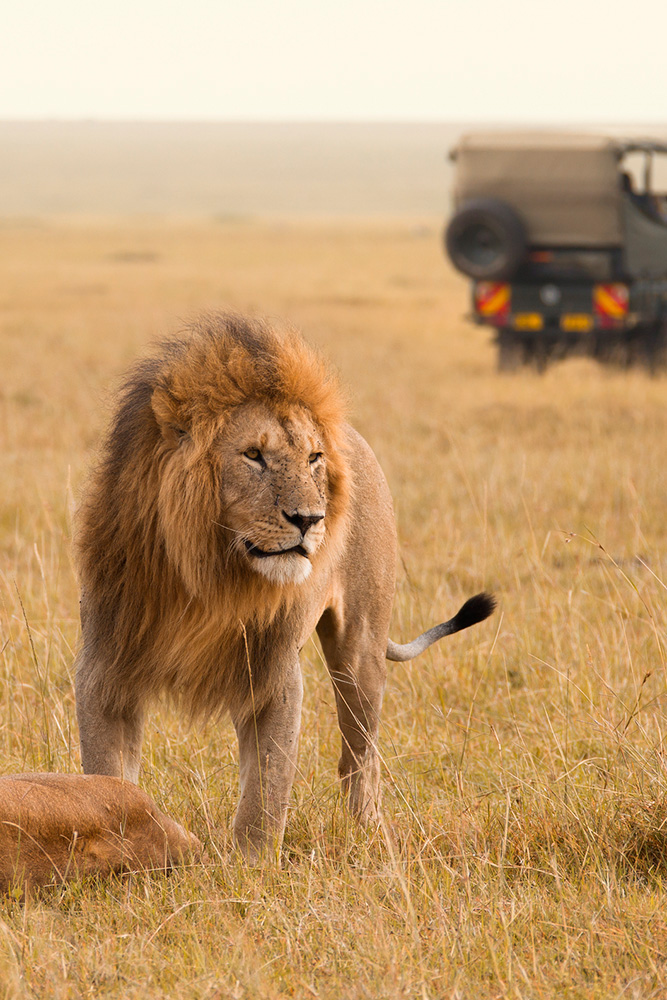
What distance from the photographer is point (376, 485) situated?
10.8ft

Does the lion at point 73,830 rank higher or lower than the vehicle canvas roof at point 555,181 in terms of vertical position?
lower

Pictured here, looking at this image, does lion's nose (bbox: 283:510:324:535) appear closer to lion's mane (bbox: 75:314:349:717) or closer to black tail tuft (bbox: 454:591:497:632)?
lion's mane (bbox: 75:314:349:717)

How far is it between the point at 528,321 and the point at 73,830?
33.0 feet

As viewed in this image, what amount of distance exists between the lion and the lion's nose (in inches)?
25.1

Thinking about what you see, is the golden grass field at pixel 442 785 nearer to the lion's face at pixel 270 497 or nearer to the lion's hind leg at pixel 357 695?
the lion's hind leg at pixel 357 695

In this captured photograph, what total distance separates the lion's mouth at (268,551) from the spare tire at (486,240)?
9.30 metres

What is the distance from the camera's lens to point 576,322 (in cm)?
1171

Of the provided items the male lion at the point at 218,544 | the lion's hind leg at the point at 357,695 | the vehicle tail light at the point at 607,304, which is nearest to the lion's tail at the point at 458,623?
the lion's hind leg at the point at 357,695

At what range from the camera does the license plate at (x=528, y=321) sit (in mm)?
11859

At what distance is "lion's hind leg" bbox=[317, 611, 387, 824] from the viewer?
315 centimetres

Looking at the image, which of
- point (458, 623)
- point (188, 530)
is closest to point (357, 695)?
point (458, 623)

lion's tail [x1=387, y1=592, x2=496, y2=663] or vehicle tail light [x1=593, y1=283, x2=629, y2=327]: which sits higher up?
vehicle tail light [x1=593, y1=283, x2=629, y2=327]

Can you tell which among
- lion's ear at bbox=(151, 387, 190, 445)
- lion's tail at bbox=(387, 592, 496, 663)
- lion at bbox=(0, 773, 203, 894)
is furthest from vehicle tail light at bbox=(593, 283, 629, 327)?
lion at bbox=(0, 773, 203, 894)

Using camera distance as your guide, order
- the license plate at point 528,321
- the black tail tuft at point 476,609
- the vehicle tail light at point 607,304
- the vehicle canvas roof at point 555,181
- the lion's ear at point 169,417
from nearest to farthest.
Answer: the lion's ear at point 169,417 → the black tail tuft at point 476,609 → the vehicle canvas roof at point 555,181 → the vehicle tail light at point 607,304 → the license plate at point 528,321
